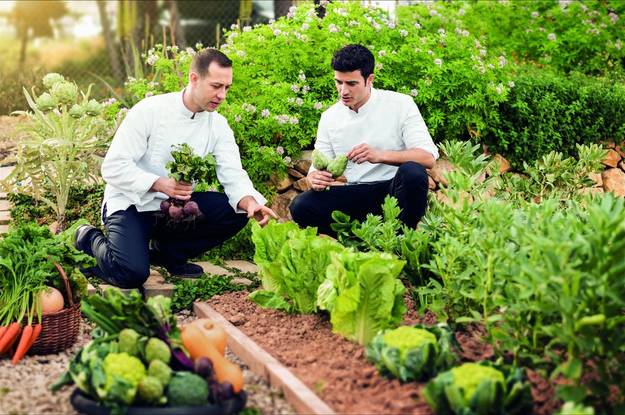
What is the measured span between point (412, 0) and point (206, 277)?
279 inches

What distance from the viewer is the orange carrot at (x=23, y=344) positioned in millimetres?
4188

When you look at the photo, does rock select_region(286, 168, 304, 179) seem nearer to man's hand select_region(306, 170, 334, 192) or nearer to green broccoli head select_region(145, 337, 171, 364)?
man's hand select_region(306, 170, 334, 192)

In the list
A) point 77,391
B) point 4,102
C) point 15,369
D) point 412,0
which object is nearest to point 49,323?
point 15,369

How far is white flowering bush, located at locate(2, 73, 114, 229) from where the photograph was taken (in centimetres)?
639

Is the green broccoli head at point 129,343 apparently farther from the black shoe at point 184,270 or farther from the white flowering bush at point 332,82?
the white flowering bush at point 332,82

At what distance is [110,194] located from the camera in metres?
5.41

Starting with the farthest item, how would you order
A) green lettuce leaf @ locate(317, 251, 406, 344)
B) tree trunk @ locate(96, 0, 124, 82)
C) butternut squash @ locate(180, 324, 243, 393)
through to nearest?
tree trunk @ locate(96, 0, 124, 82)
green lettuce leaf @ locate(317, 251, 406, 344)
butternut squash @ locate(180, 324, 243, 393)

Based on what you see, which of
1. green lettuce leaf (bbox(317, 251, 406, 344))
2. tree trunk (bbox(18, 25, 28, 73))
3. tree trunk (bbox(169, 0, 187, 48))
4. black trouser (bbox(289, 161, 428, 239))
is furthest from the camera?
tree trunk (bbox(18, 25, 28, 73))

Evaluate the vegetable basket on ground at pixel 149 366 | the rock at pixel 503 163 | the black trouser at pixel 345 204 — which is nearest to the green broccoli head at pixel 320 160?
the black trouser at pixel 345 204

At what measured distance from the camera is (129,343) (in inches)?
136

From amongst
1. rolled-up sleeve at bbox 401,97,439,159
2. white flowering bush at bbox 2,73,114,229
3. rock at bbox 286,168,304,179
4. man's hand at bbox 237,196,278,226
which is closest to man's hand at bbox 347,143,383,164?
rolled-up sleeve at bbox 401,97,439,159

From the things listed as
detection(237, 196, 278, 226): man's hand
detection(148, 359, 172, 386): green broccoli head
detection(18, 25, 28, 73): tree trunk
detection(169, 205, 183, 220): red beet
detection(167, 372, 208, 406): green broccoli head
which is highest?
detection(148, 359, 172, 386): green broccoli head

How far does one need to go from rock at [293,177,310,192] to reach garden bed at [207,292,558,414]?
1.74m

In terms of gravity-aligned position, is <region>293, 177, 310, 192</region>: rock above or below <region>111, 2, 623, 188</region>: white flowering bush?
below
